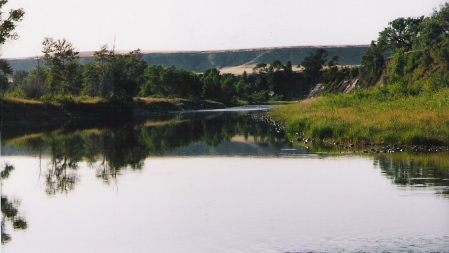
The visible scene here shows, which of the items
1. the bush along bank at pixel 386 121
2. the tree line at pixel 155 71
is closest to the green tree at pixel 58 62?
the tree line at pixel 155 71

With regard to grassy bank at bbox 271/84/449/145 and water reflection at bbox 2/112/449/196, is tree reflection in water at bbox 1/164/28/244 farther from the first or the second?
grassy bank at bbox 271/84/449/145

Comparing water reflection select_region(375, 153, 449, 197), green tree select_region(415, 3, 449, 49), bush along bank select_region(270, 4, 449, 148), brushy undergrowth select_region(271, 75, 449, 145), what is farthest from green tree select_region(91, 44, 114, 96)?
water reflection select_region(375, 153, 449, 197)

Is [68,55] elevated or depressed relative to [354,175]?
elevated

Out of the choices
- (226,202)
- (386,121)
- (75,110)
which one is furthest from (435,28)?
(226,202)

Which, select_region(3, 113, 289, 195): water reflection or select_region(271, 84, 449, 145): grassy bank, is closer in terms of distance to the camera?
select_region(3, 113, 289, 195): water reflection

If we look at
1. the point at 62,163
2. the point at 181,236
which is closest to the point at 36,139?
the point at 62,163

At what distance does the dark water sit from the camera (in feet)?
44.8

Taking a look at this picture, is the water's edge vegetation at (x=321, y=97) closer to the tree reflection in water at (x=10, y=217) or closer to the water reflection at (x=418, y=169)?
the water reflection at (x=418, y=169)

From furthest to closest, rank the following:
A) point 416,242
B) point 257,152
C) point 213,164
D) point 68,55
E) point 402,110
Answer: point 68,55, point 402,110, point 257,152, point 213,164, point 416,242

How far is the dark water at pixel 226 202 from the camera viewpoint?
1366 centimetres

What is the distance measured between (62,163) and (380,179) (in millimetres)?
14016

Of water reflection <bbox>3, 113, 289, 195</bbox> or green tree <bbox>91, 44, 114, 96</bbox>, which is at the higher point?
green tree <bbox>91, 44, 114, 96</bbox>

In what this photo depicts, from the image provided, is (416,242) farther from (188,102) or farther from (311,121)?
(188,102)

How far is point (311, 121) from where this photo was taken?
42.1 metres
